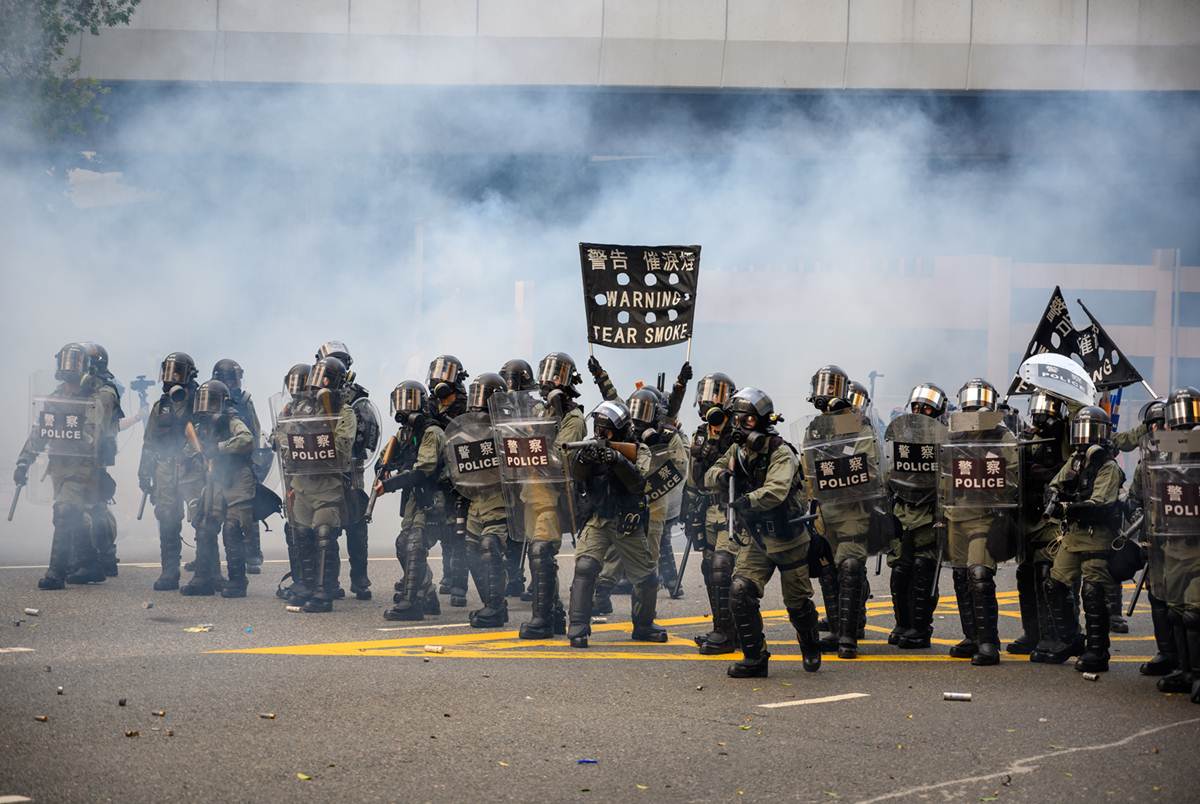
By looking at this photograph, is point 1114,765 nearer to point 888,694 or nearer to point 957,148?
point 888,694

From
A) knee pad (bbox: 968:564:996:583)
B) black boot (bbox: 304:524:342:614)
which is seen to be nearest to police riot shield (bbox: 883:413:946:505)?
knee pad (bbox: 968:564:996:583)

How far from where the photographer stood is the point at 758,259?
23.0 metres

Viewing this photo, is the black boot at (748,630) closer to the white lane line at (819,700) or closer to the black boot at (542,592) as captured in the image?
the white lane line at (819,700)

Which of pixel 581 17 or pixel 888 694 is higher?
pixel 581 17

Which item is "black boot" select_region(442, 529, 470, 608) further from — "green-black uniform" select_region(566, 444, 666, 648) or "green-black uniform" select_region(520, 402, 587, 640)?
"green-black uniform" select_region(566, 444, 666, 648)

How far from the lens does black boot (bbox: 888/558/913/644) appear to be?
29.6 feet

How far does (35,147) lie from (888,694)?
1483 centimetres

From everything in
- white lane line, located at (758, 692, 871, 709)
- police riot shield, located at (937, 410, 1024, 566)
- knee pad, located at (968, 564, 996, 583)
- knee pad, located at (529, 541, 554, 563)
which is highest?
police riot shield, located at (937, 410, 1024, 566)

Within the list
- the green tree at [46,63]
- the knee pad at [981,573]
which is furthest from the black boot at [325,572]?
the green tree at [46,63]

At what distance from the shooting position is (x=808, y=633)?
307 inches

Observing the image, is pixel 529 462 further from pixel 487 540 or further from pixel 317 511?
pixel 317 511

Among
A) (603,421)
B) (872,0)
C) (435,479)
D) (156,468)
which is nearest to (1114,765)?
(603,421)

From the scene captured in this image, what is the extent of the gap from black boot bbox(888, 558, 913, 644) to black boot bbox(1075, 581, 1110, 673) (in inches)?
49.3

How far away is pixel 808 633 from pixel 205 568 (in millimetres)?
4965
